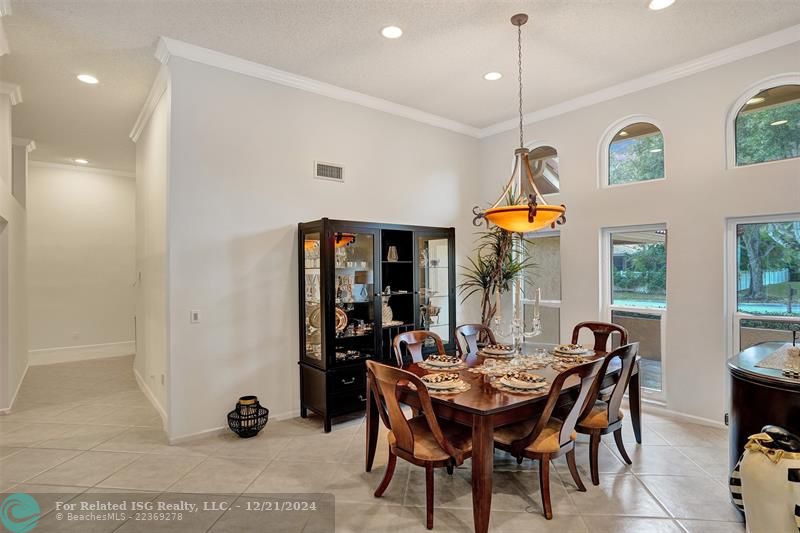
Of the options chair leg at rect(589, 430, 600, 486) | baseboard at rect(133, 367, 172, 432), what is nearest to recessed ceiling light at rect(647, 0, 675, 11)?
chair leg at rect(589, 430, 600, 486)

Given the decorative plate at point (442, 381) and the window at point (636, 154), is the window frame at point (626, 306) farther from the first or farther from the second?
the decorative plate at point (442, 381)

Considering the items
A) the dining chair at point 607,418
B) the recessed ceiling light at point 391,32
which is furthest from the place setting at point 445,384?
the recessed ceiling light at point 391,32

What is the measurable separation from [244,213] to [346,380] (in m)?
1.80

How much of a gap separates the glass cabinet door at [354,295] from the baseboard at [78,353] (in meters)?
5.47

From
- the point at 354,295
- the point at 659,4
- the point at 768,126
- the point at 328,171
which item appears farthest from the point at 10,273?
the point at 768,126

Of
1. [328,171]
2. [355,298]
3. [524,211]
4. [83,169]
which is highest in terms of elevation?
[83,169]

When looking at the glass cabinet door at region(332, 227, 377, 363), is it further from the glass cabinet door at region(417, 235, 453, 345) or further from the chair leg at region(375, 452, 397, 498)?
the chair leg at region(375, 452, 397, 498)

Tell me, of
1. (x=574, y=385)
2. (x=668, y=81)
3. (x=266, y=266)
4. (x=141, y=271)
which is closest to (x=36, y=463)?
(x=266, y=266)

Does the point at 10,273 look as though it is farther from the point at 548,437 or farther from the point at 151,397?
the point at 548,437

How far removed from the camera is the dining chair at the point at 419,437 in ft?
7.30

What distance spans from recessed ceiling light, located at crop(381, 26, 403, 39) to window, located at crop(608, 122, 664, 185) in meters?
2.70

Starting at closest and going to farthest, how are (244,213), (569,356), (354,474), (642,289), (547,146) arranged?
1. (354,474)
2. (569,356)
3. (244,213)
4. (642,289)
5. (547,146)

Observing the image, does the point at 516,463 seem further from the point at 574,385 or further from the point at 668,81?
the point at 668,81

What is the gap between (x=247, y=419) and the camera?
349 centimetres
